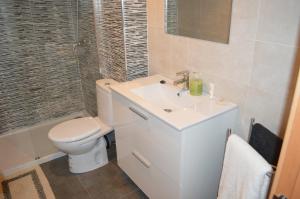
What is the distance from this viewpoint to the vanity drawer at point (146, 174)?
1.48 meters

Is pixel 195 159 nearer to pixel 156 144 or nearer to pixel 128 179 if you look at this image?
pixel 156 144

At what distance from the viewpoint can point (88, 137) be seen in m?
2.03

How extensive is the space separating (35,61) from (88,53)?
643 millimetres

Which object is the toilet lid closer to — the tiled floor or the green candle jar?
the tiled floor

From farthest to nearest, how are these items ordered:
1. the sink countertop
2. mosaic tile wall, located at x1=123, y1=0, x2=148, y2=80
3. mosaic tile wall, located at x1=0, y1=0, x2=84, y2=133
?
1. mosaic tile wall, located at x1=0, y1=0, x2=84, y2=133
2. mosaic tile wall, located at x1=123, y1=0, x2=148, y2=80
3. the sink countertop

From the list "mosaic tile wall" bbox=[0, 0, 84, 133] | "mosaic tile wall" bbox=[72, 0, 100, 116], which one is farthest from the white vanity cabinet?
"mosaic tile wall" bbox=[0, 0, 84, 133]

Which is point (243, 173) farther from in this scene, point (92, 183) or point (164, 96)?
point (92, 183)

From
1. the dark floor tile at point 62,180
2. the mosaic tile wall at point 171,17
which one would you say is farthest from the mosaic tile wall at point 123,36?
the dark floor tile at point 62,180

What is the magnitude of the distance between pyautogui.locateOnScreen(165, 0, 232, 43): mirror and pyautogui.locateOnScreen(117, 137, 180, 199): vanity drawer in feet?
3.00

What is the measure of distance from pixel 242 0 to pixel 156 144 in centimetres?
94

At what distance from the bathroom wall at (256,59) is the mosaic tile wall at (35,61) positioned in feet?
5.66

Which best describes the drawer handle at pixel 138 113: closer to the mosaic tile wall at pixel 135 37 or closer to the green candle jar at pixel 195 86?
the green candle jar at pixel 195 86

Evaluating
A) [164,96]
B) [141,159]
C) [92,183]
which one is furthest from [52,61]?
[141,159]

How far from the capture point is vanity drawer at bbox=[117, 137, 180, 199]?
148cm
